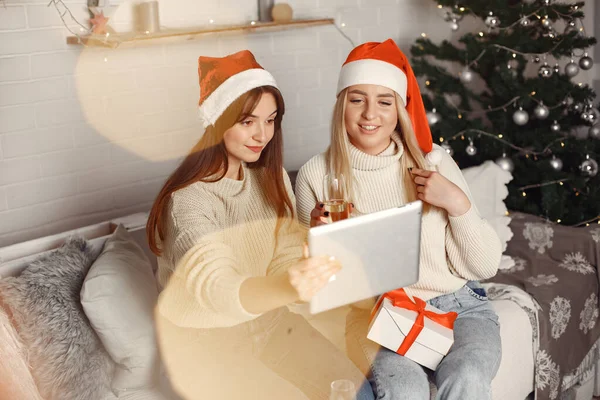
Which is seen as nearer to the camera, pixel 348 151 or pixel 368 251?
pixel 368 251

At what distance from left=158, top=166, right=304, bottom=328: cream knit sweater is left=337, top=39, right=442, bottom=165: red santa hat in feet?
1.30

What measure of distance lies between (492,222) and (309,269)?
1.80 metres

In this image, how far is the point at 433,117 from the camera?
332cm

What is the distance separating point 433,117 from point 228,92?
5.47 feet

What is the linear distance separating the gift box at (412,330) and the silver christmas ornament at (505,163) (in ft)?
4.72

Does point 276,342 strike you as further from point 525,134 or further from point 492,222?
point 525,134

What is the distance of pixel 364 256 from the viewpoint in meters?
1.55

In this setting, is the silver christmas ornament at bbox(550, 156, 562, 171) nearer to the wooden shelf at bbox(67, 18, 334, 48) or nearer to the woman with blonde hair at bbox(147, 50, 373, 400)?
the wooden shelf at bbox(67, 18, 334, 48)

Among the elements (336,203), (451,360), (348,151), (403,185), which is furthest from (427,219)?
(336,203)

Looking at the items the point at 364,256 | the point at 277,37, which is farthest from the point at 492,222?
the point at 364,256

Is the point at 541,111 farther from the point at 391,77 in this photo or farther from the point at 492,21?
the point at 391,77

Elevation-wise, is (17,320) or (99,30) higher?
(99,30)

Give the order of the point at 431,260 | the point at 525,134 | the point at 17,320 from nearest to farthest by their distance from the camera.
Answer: the point at 17,320, the point at 431,260, the point at 525,134

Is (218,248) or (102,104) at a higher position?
(102,104)
